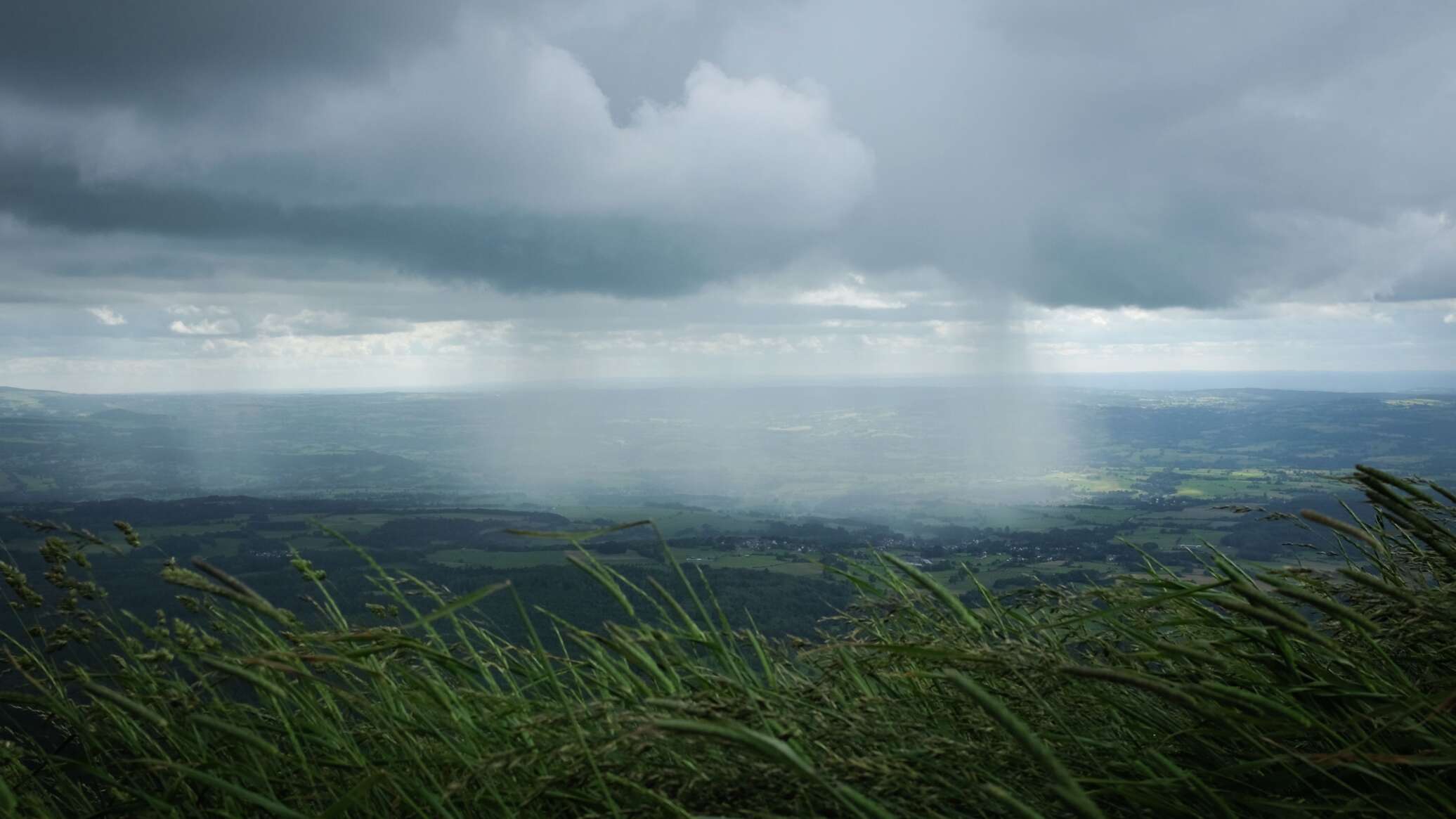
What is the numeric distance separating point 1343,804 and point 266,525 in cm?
9725

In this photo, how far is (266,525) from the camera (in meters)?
86.2

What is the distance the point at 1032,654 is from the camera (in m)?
1.94

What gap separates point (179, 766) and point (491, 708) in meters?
0.91

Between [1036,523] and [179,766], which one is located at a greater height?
[179,766]

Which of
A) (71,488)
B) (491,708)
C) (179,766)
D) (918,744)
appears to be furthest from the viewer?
(71,488)

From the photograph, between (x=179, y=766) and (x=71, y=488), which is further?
(x=71, y=488)

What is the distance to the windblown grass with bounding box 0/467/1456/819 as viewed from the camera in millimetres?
1646

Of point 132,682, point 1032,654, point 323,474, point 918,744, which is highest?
point 1032,654

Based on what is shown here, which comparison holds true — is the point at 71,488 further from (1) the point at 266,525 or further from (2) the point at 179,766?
(2) the point at 179,766

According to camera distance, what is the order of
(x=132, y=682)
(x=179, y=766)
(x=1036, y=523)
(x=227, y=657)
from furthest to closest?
1. (x=1036, y=523)
2. (x=132, y=682)
3. (x=227, y=657)
4. (x=179, y=766)

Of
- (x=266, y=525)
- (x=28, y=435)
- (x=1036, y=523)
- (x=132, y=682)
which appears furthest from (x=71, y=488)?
(x=132, y=682)

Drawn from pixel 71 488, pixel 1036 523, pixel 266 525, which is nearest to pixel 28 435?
pixel 71 488

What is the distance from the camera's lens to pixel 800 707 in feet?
6.66

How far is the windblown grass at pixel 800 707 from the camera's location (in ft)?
5.40
